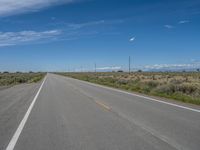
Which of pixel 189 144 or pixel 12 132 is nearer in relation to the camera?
pixel 189 144

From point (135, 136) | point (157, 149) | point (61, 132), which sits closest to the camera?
point (157, 149)

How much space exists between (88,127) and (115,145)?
2439 millimetres

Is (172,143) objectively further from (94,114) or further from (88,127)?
(94,114)

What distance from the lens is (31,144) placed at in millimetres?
7145

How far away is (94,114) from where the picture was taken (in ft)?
39.5

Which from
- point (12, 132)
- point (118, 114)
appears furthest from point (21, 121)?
point (118, 114)

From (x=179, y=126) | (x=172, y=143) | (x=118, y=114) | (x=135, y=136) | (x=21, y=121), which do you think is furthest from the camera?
(x=118, y=114)

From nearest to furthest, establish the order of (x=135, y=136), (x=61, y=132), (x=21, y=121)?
(x=135, y=136)
(x=61, y=132)
(x=21, y=121)

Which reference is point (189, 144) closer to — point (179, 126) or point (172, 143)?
point (172, 143)

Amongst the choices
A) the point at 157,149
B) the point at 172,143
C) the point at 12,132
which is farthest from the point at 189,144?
the point at 12,132

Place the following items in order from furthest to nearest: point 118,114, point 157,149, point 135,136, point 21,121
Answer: point 118,114 → point 21,121 → point 135,136 → point 157,149

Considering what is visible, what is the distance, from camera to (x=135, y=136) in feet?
25.7

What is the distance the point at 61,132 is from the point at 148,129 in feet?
7.98

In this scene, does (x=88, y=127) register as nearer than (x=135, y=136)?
No
